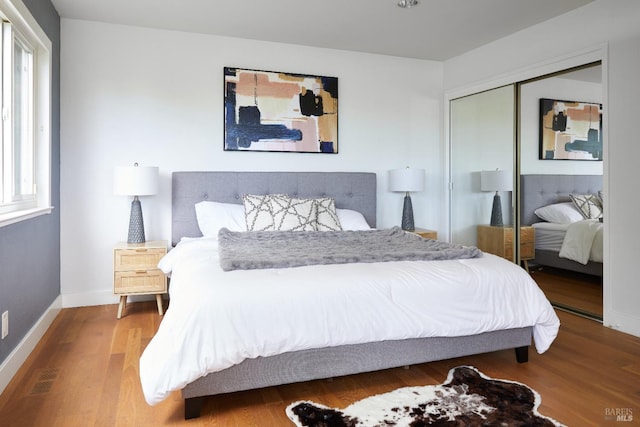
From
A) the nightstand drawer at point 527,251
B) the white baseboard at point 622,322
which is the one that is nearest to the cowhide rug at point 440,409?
the white baseboard at point 622,322

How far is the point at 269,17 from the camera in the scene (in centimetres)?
363

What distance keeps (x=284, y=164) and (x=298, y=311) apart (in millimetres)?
2556

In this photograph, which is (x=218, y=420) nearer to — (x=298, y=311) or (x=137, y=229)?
(x=298, y=311)

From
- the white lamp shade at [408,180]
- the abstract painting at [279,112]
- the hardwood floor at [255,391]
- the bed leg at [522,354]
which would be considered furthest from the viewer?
the white lamp shade at [408,180]

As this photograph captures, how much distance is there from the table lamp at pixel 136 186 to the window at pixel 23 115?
491 millimetres

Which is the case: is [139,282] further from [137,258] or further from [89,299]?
[89,299]

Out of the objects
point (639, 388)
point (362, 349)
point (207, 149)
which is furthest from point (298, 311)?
point (207, 149)

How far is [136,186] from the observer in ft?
11.4

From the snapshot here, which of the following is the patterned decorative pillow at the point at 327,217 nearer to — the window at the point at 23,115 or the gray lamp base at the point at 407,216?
the gray lamp base at the point at 407,216

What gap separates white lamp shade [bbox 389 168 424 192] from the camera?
14.5 ft

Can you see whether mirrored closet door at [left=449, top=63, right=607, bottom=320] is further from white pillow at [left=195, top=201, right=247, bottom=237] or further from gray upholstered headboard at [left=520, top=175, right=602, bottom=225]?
white pillow at [left=195, top=201, right=247, bottom=237]

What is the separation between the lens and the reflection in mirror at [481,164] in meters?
4.12

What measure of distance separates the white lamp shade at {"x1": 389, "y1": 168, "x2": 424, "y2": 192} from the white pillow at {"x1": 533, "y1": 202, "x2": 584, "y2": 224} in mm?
1123

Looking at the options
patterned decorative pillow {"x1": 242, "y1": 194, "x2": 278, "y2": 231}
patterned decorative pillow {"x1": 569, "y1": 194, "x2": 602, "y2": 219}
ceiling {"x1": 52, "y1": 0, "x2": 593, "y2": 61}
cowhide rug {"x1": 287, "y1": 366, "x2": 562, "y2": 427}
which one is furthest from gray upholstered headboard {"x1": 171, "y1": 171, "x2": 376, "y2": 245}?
cowhide rug {"x1": 287, "y1": 366, "x2": 562, "y2": 427}
